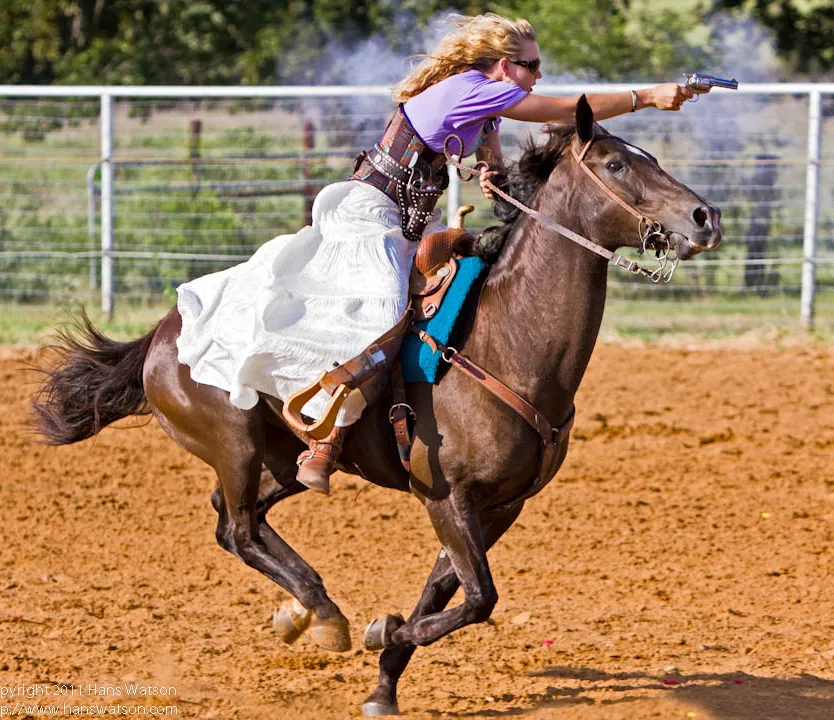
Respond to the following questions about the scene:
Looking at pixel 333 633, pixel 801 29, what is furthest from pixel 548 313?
pixel 801 29

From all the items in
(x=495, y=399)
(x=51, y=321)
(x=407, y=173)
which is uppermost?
(x=407, y=173)

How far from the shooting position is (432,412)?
4008 millimetres

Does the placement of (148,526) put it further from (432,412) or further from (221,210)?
(221,210)

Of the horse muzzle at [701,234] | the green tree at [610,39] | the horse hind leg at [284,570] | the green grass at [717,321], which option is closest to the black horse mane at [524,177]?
the horse muzzle at [701,234]

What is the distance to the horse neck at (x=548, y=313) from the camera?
388 centimetres

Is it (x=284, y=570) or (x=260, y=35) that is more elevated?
(x=260, y=35)

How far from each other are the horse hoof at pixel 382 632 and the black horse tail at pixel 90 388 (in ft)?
4.68

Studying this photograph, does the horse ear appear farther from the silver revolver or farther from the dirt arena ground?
the dirt arena ground

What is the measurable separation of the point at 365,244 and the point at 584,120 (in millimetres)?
872

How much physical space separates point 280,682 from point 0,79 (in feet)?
48.1

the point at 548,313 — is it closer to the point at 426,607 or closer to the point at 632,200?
the point at 632,200

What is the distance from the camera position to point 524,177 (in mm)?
4031

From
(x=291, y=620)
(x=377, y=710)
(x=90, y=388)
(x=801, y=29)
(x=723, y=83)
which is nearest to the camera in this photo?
(x=723, y=83)

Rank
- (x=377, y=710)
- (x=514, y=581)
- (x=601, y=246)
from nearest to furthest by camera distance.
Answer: (x=601, y=246) < (x=377, y=710) < (x=514, y=581)
